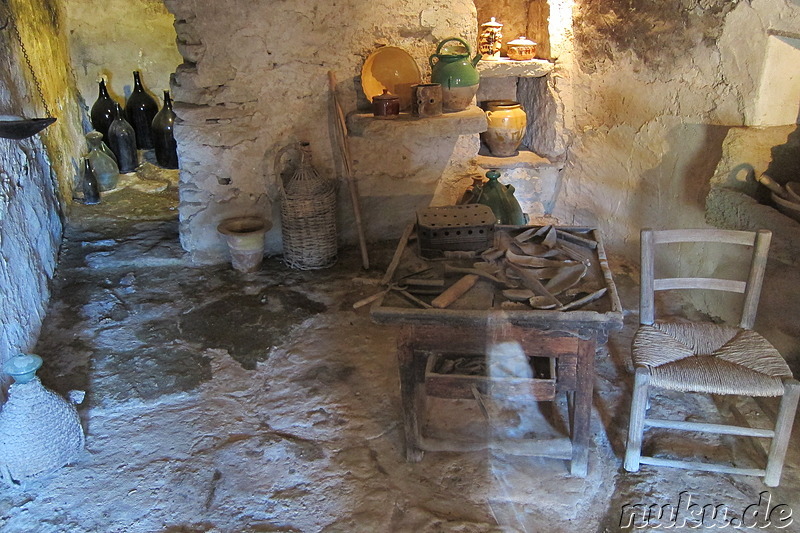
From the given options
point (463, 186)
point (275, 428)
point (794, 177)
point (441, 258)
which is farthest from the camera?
point (463, 186)

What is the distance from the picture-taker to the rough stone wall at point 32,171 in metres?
2.62

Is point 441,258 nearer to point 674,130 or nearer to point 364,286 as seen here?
point 364,286

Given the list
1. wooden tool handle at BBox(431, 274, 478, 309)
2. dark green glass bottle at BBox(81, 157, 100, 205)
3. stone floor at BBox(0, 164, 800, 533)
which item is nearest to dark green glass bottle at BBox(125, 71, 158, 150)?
dark green glass bottle at BBox(81, 157, 100, 205)

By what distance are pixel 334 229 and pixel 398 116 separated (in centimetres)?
73

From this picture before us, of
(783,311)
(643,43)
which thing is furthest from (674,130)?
(783,311)

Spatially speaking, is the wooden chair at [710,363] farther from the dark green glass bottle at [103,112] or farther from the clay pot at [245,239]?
the dark green glass bottle at [103,112]

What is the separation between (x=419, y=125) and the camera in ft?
10.6

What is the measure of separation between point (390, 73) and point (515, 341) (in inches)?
86.4

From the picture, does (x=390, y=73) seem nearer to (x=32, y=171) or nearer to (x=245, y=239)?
(x=245, y=239)

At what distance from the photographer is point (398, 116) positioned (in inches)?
131

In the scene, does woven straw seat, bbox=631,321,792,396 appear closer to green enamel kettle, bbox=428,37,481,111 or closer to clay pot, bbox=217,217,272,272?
green enamel kettle, bbox=428,37,481,111

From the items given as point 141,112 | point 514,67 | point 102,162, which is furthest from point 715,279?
point 141,112

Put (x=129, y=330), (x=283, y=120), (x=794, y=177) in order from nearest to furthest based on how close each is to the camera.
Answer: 1. (x=794, y=177)
2. (x=129, y=330)
3. (x=283, y=120)

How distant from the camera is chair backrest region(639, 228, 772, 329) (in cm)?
207
